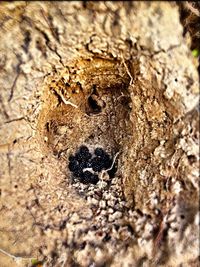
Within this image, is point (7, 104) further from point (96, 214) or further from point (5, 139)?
point (96, 214)

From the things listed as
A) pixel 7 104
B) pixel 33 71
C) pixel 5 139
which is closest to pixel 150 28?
pixel 33 71

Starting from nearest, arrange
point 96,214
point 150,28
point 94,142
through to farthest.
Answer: point 150,28 → point 96,214 → point 94,142

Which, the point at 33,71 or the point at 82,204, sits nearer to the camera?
the point at 33,71

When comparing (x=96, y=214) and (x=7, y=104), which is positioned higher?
(x=7, y=104)

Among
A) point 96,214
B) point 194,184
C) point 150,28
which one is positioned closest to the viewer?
point 150,28

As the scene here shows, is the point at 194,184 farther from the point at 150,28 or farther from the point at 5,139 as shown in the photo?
the point at 5,139

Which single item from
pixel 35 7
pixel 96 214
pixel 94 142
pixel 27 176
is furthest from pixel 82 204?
pixel 35 7

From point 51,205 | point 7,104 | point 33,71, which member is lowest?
point 51,205
